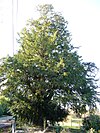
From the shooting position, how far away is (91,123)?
2472 cm

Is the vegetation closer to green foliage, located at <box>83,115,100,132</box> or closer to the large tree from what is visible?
green foliage, located at <box>83,115,100,132</box>

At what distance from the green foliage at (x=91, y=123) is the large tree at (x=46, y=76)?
5.32 feet

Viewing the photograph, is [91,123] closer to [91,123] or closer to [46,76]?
[91,123]

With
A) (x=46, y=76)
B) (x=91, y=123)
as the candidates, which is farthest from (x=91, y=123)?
(x=46, y=76)

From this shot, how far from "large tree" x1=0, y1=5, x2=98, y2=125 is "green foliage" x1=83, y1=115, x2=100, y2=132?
1.62 metres

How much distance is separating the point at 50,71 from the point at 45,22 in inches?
204

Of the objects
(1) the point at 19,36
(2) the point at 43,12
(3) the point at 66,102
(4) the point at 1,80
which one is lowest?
(3) the point at 66,102

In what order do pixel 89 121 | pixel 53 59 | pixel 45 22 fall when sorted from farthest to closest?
pixel 45 22 → pixel 53 59 → pixel 89 121

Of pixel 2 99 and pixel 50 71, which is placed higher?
pixel 50 71

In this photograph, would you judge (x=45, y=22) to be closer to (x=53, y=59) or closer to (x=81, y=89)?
(x=53, y=59)

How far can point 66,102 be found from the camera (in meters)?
26.5

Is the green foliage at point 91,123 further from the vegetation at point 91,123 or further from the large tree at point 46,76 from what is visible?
the large tree at point 46,76

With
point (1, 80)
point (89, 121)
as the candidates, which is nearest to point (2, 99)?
point (1, 80)

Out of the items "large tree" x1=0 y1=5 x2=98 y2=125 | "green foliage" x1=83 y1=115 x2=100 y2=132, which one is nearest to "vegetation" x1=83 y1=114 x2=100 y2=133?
"green foliage" x1=83 y1=115 x2=100 y2=132
